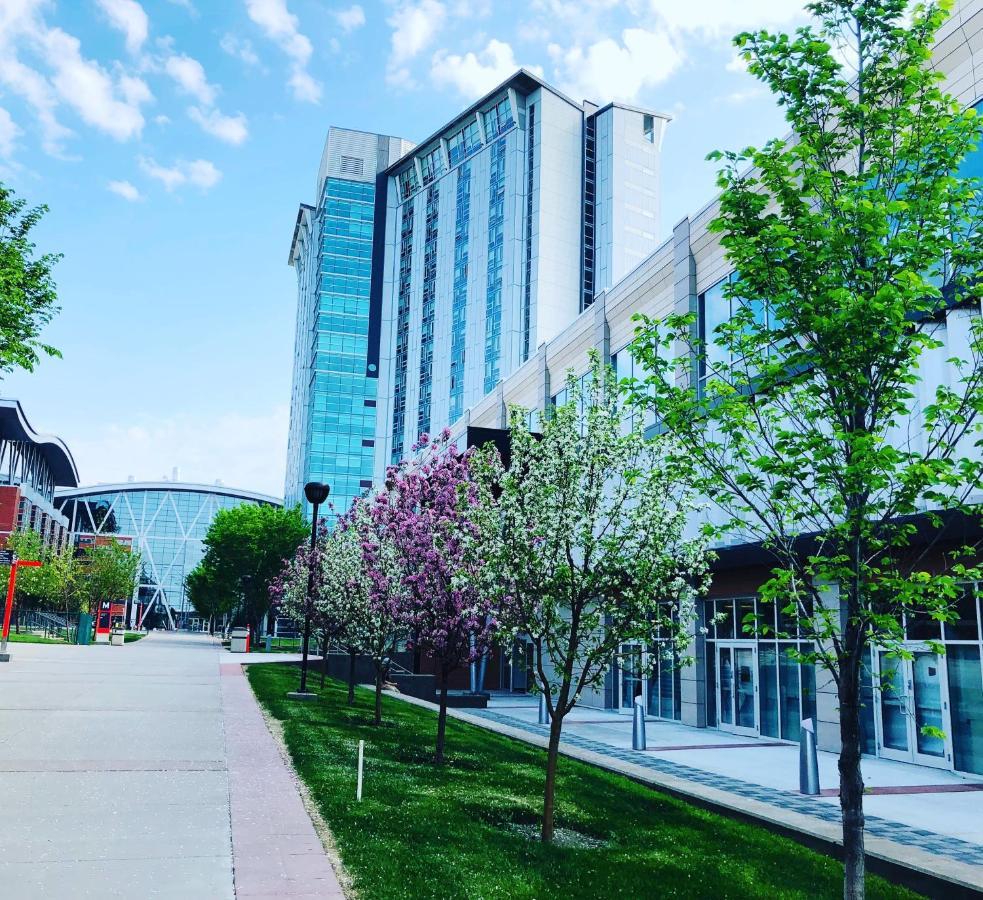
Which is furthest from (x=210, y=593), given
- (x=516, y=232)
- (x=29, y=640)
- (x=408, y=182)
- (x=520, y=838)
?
(x=520, y=838)

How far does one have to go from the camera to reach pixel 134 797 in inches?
420

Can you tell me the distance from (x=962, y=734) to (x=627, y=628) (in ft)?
35.4

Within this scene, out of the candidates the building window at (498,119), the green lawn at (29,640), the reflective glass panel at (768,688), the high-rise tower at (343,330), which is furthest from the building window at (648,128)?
the reflective glass panel at (768,688)

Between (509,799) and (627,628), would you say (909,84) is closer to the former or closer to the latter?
(627,628)

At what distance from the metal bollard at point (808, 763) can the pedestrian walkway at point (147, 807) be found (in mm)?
8180

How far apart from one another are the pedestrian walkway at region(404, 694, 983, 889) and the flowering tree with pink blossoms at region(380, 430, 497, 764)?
11.5 feet

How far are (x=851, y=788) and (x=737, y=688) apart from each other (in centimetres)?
1777

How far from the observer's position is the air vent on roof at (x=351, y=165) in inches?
5037

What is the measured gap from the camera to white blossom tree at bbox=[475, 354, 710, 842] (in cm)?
1003

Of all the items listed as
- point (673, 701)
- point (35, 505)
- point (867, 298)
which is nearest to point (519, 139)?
point (35, 505)

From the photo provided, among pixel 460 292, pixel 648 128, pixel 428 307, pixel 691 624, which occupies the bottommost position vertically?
pixel 691 624

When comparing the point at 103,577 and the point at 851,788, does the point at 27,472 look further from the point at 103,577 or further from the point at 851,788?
the point at 851,788

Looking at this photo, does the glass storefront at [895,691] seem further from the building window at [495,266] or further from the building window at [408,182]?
the building window at [408,182]

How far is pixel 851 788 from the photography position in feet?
24.4
